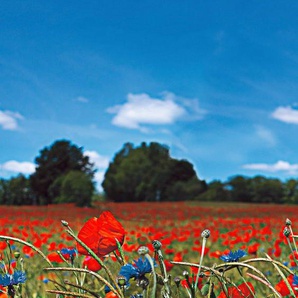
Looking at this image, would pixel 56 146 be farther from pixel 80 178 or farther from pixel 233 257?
pixel 233 257

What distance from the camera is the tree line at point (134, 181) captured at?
35.3 meters

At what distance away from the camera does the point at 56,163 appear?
35219mm

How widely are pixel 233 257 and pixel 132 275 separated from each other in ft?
0.87

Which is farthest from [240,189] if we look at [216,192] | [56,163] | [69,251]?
[69,251]

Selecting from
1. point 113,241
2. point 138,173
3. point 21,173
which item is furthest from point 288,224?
point 21,173

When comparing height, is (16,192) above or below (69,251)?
above

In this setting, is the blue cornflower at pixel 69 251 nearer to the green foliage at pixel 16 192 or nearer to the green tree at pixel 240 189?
the green foliage at pixel 16 192

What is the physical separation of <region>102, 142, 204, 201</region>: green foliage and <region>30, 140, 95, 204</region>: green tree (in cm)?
558

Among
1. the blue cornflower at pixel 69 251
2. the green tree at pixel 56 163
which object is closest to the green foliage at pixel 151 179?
the green tree at pixel 56 163

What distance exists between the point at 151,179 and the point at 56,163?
860cm

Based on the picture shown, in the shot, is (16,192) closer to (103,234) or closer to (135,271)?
(103,234)

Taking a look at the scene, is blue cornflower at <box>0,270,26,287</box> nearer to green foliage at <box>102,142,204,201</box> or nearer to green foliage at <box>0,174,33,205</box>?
green foliage at <box>102,142,204,201</box>

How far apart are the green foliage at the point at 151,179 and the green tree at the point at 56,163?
5.58 m

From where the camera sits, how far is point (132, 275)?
747mm
